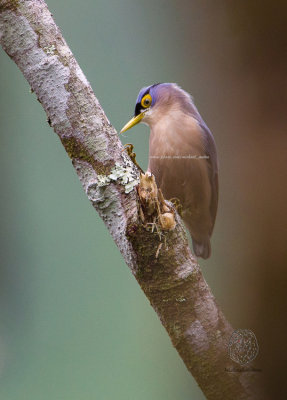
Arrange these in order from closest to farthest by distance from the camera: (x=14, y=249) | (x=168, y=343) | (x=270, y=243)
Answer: (x=270, y=243) < (x=168, y=343) < (x=14, y=249)

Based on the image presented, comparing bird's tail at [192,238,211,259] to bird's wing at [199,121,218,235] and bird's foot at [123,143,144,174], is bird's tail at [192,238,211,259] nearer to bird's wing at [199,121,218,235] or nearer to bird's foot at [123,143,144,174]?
bird's wing at [199,121,218,235]

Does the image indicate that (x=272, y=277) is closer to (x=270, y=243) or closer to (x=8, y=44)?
(x=270, y=243)

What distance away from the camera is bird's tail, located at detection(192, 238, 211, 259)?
0.76m

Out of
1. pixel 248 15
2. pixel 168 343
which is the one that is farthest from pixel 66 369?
pixel 248 15

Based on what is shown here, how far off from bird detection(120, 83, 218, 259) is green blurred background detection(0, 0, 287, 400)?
2 centimetres

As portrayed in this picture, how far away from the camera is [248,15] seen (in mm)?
725

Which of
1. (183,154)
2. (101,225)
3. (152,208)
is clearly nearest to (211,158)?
(183,154)

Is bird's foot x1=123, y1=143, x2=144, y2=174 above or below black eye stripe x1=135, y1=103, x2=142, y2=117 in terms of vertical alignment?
below

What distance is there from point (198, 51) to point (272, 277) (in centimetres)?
41

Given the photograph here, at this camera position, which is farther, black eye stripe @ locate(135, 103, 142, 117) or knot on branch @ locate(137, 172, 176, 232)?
black eye stripe @ locate(135, 103, 142, 117)

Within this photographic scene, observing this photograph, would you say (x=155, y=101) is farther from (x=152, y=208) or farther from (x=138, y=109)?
(x=152, y=208)

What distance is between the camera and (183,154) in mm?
747

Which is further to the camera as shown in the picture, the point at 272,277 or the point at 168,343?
the point at 168,343

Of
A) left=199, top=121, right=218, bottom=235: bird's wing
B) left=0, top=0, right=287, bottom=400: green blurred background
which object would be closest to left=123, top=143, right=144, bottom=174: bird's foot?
left=0, top=0, right=287, bottom=400: green blurred background
